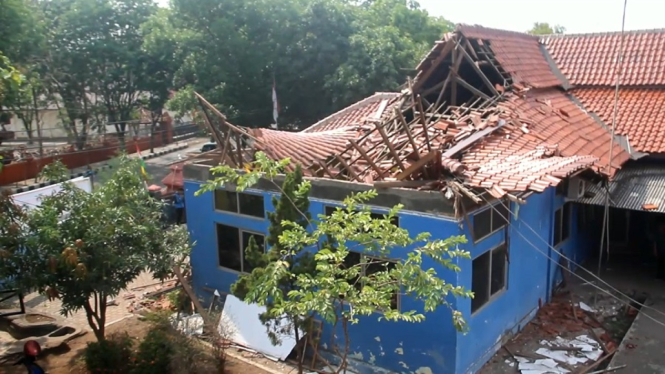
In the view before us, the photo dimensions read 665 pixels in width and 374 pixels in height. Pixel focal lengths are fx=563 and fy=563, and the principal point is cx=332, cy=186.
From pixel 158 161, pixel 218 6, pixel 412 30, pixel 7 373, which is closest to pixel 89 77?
pixel 158 161

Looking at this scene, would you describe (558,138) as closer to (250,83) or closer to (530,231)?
(530,231)

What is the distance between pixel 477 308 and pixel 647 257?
7312 mm

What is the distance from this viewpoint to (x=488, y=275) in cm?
913

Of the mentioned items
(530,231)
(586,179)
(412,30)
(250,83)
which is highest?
(412,30)

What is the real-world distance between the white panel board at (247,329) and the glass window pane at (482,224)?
3673 millimetres

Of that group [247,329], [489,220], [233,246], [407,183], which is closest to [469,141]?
[489,220]

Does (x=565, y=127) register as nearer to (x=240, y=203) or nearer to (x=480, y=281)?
(x=480, y=281)

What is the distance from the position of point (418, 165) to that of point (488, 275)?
2.39m

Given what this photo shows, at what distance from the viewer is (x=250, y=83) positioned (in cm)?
2589

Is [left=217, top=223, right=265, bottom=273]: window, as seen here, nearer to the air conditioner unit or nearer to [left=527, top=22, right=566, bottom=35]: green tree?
the air conditioner unit

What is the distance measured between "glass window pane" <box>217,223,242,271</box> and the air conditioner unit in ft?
21.8

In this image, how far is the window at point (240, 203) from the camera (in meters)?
10.6

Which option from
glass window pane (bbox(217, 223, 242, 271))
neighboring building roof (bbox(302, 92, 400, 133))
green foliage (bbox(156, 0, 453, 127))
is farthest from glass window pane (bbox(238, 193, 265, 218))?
green foliage (bbox(156, 0, 453, 127))

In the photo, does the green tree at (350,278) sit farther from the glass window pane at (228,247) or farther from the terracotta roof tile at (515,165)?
the glass window pane at (228,247)
